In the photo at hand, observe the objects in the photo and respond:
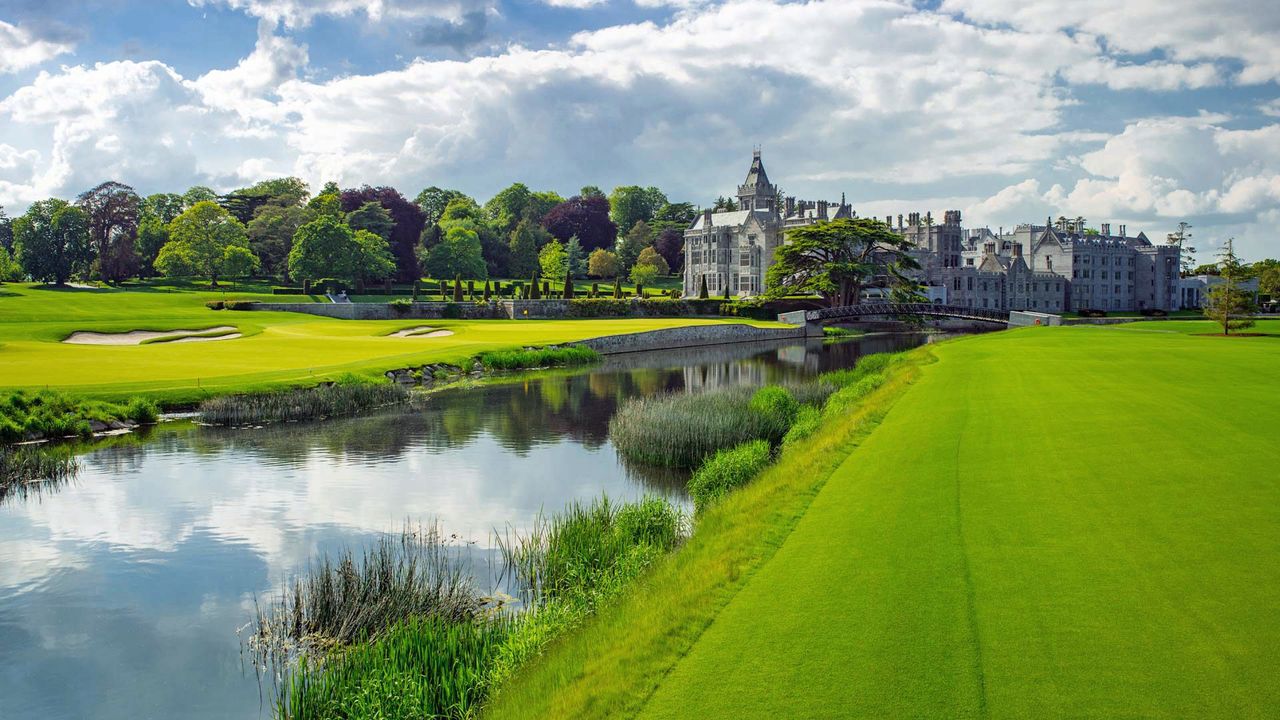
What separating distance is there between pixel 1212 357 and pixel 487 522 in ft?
76.0

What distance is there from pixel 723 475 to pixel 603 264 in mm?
101463

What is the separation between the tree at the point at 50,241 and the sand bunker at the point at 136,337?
49.0 metres

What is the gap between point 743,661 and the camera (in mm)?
6125

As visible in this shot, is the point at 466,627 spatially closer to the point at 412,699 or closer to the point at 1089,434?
the point at 412,699

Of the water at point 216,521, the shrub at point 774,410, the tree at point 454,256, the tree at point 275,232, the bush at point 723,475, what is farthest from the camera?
the tree at point 454,256

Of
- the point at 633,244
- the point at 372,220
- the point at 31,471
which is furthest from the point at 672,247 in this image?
the point at 31,471

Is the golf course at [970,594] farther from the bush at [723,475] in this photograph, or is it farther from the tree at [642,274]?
the tree at [642,274]

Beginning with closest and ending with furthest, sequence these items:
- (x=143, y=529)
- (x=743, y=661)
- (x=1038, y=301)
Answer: (x=743, y=661) → (x=143, y=529) → (x=1038, y=301)

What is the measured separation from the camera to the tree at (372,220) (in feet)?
325

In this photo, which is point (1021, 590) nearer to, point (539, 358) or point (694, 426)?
point (694, 426)

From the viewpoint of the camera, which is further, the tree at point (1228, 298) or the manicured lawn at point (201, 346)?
the tree at point (1228, 298)

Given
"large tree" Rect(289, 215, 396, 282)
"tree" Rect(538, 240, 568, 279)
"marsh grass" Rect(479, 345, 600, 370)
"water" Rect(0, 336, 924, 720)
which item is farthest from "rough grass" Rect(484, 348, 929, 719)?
"tree" Rect(538, 240, 568, 279)

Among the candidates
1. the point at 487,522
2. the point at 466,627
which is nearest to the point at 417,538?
the point at 487,522

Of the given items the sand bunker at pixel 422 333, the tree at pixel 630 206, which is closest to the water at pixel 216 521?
the sand bunker at pixel 422 333
